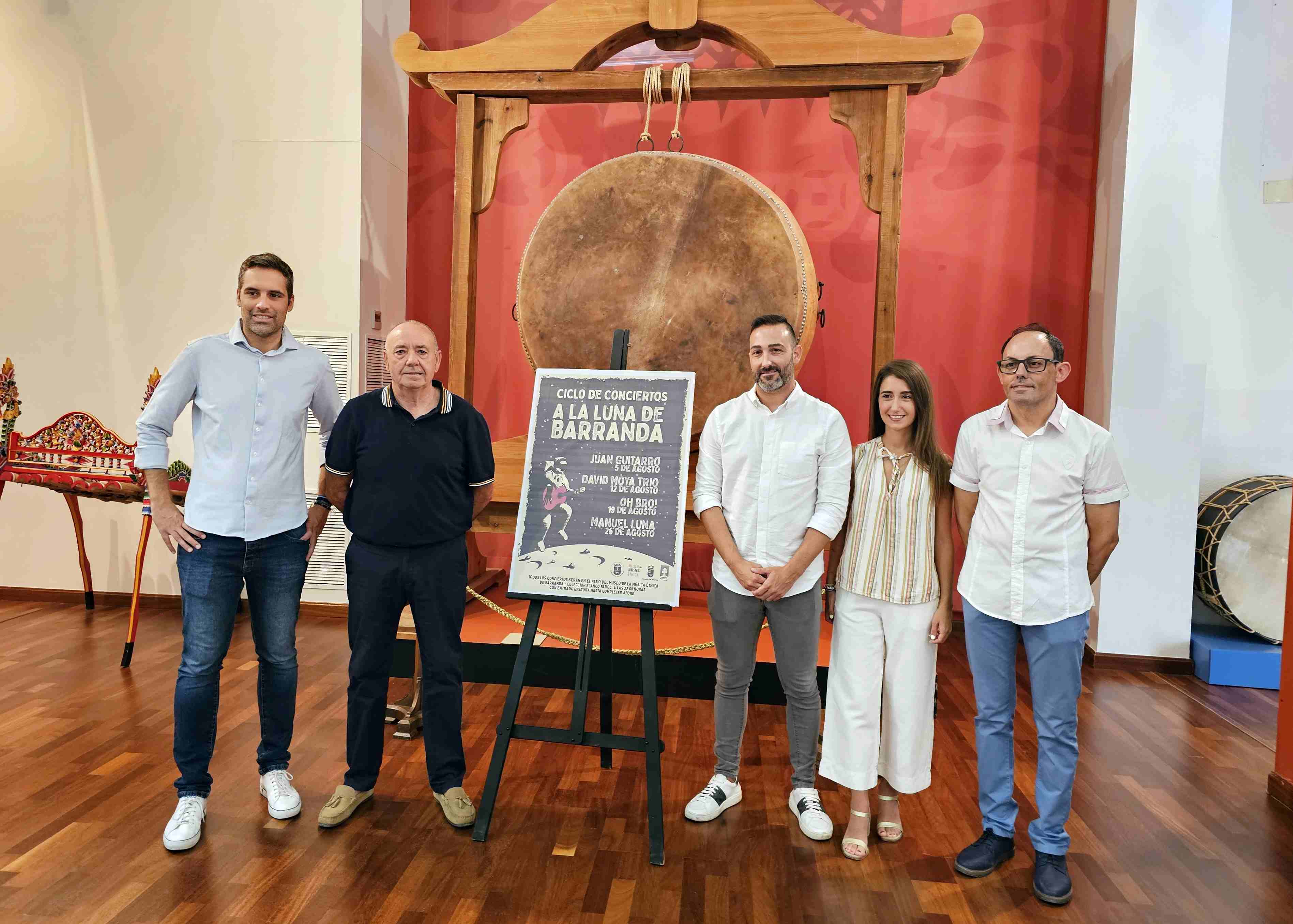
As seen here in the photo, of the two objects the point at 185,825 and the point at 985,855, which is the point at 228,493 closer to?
the point at 185,825

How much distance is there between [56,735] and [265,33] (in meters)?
3.47

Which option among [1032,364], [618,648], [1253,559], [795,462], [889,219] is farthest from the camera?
[1253,559]

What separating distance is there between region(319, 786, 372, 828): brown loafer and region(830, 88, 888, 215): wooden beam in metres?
2.48

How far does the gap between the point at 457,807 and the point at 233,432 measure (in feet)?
3.85

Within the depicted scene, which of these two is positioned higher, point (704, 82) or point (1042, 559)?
point (704, 82)

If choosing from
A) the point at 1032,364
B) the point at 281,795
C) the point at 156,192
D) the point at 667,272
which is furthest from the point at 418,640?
the point at 156,192

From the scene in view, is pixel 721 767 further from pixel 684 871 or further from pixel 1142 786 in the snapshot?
pixel 1142 786

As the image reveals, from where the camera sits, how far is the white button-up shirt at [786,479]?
243 centimetres

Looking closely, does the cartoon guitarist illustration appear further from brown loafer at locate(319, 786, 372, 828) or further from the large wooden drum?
brown loafer at locate(319, 786, 372, 828)

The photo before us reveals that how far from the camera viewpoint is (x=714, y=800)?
256cm

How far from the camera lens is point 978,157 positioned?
15.0 ft

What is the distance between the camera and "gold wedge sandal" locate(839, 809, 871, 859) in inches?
92.4

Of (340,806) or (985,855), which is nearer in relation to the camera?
(985,855)

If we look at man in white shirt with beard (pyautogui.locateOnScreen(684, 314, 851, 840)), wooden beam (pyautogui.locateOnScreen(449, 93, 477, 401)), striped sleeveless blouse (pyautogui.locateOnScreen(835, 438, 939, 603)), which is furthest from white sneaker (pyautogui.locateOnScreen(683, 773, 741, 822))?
wooden beam (pyautogui.locateOnScreen(449, 93, 477, 401))
